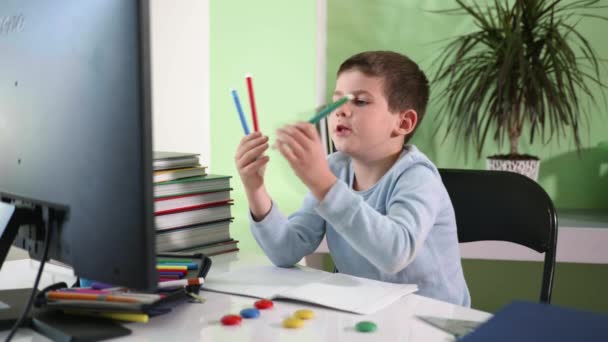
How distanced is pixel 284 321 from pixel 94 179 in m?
0.29

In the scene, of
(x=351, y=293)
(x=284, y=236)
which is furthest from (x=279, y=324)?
(x=284, y=236)

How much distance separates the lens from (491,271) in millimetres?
2645

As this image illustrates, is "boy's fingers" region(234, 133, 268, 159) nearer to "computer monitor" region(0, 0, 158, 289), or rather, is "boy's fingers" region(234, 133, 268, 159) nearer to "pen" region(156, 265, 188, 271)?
"pen" region(156, 265, 188, 271)

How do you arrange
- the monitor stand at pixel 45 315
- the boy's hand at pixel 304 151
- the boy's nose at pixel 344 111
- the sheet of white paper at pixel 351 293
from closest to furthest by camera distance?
1. the monitor stand at pixel 45 315
2. the sheet of white paper at pixel 351 293
3. the boy's hand at pixel 304 151
4. the boy's nose at pixel 344 111

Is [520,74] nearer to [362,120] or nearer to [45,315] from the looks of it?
[362,120]

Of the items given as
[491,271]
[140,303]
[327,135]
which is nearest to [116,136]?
[140,303]

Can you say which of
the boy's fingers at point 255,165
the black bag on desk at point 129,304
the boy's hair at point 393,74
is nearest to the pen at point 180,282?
the black bag on desk at point 129,304

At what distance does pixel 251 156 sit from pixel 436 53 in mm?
1640

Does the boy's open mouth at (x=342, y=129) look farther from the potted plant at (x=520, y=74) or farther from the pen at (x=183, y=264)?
the potted plant at (x=520, y=74)

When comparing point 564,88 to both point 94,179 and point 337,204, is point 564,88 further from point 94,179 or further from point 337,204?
point 94,179

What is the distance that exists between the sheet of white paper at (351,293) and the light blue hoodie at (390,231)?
0.08 metres

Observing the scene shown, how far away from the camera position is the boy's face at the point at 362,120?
1284 mm

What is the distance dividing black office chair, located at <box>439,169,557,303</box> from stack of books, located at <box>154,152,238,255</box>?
47 centimetres

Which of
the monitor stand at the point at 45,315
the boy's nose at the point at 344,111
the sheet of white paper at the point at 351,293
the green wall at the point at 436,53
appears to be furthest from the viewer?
the green wall at the point at 436,53
